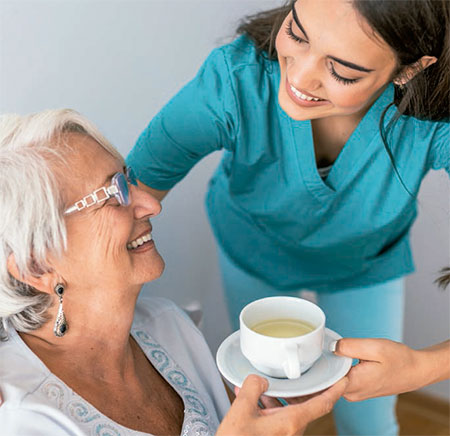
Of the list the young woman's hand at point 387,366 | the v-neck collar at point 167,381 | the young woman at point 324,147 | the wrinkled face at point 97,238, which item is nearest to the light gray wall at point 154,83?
the young woman at point 324,147

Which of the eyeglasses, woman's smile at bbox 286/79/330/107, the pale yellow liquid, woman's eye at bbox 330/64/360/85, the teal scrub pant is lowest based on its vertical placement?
the teal scrub pant

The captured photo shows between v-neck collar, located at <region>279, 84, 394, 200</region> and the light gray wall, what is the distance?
474 millimetres

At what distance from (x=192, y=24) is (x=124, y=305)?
96 centimetres

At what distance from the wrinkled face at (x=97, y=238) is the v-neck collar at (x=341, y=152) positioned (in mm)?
392

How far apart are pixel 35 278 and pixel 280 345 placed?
0.47m

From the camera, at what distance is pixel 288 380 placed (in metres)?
1.03

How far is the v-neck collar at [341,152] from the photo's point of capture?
1.33 m

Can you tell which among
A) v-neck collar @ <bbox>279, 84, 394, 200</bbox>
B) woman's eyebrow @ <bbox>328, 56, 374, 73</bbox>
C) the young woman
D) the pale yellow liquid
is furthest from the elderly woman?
woman's eyebrow @ <bbox>328, 56, 374, 73</bbox>

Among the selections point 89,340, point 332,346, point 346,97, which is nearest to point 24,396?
point 89,340

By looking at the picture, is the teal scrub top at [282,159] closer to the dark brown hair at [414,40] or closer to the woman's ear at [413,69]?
the dark brown hair at [414,40]

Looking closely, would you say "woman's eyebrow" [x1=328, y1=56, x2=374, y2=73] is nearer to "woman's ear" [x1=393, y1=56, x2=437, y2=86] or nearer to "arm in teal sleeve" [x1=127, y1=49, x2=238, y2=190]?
"woman's ear" [x1=393, y1=56, x2=437, y2=86]

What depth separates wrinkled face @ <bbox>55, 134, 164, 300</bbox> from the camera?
1.15 metres

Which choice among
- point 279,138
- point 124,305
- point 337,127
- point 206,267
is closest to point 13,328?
point 124,305

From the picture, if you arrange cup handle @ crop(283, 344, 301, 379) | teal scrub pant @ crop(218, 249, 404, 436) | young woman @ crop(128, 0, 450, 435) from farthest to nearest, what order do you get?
1. teal scrub pant @ crop(218, 249, 404, 436)
2. young woman @ crop(128, 0, 450, 435)
3. cup handle @ crop(283, 344, 301, 379)
